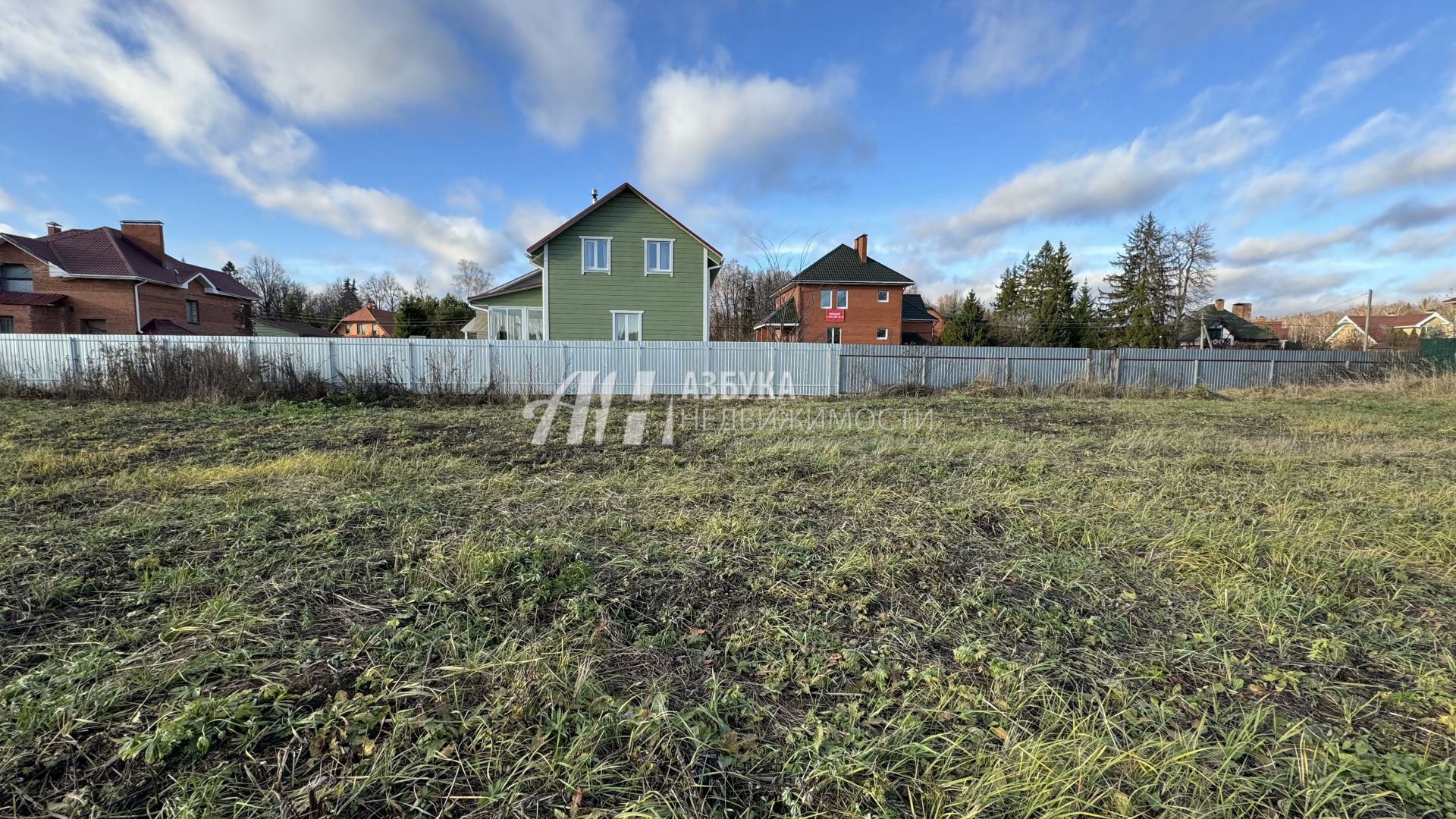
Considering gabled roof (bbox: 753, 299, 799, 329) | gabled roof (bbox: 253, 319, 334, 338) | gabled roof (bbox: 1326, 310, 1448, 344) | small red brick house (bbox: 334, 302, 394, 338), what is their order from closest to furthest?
gabled roof (bbox: 753, 299, 799, 329), gabled roof (bbox: 253, 319, 334, 338), gabled roof (bbox: 1326, 310, 1448, 344), small red brick house (bbox: 334, 302, 394, 338)

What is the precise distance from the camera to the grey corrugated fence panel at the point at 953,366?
1318cm

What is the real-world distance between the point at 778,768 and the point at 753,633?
652 mm

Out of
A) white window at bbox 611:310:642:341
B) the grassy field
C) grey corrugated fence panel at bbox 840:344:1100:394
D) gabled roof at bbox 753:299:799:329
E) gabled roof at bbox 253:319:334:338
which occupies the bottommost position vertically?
the grassy field

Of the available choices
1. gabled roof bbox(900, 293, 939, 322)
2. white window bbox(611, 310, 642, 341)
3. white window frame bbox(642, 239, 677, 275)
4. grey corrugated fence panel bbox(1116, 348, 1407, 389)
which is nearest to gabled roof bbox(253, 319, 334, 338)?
white window bbox(611, 310, 642, 341)

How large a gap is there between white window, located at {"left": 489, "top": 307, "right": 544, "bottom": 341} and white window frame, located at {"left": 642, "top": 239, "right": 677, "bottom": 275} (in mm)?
4676

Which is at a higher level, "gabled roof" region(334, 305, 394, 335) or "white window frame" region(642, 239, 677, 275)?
"gabled roof" region(334, 305, 394, 335)

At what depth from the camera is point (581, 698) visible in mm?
1642

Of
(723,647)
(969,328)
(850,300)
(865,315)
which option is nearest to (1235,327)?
(969,328)

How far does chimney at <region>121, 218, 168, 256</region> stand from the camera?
81.2 ft

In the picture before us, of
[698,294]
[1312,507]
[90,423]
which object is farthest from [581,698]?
[698,294]

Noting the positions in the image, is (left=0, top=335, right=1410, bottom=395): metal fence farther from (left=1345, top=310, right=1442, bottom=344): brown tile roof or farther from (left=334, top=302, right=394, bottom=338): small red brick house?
(left=1345, top=310, right=1442, bottom=344): brown tile roof

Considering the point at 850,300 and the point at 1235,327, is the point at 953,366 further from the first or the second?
the point at 1235,327

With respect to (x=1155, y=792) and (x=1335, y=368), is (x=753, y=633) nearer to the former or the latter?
(x=1155, y=792)

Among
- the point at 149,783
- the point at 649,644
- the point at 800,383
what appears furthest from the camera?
the point at 800,383
